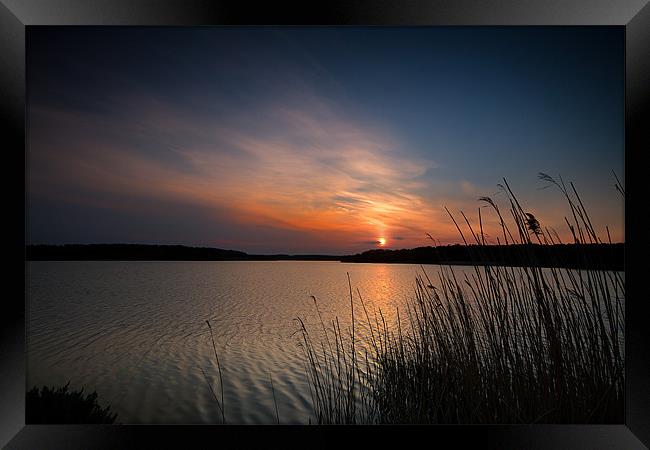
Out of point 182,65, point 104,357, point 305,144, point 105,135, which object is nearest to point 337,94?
point 305,144

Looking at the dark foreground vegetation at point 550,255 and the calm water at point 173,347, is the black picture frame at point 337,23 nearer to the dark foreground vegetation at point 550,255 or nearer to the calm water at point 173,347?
the dark foreground vegetation at point 550,255

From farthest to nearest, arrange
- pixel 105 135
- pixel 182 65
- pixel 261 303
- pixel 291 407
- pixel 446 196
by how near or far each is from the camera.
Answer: pixel 261 303 < pixel 105 135 < pixel 446 196 < pixel 182 65 < pixel 291 407

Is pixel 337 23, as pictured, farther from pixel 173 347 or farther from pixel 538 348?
pixel 173 347

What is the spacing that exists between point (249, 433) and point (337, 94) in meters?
2.79

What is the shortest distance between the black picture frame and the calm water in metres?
0.41

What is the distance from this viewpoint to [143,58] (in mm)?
3207

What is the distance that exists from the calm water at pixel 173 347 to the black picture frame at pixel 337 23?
0.41m

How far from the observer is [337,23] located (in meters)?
1.40

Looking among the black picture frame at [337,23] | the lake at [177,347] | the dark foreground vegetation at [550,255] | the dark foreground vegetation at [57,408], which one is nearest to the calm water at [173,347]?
the lake at [177,347]

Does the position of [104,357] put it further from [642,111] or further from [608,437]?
[642,111]

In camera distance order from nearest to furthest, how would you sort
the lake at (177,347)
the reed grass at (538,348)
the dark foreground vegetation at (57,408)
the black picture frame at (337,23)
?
the black picture frame at (337,23), the reed grass at (538,348), the dark foreground vegetation at (57,408), the lake at (177,347)

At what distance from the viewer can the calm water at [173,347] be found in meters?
2.88

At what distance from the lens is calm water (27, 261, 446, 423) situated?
288 cm

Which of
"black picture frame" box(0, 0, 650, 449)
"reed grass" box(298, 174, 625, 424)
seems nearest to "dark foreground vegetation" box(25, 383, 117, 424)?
"black picture frame" box(0, 0, 650, 449)
